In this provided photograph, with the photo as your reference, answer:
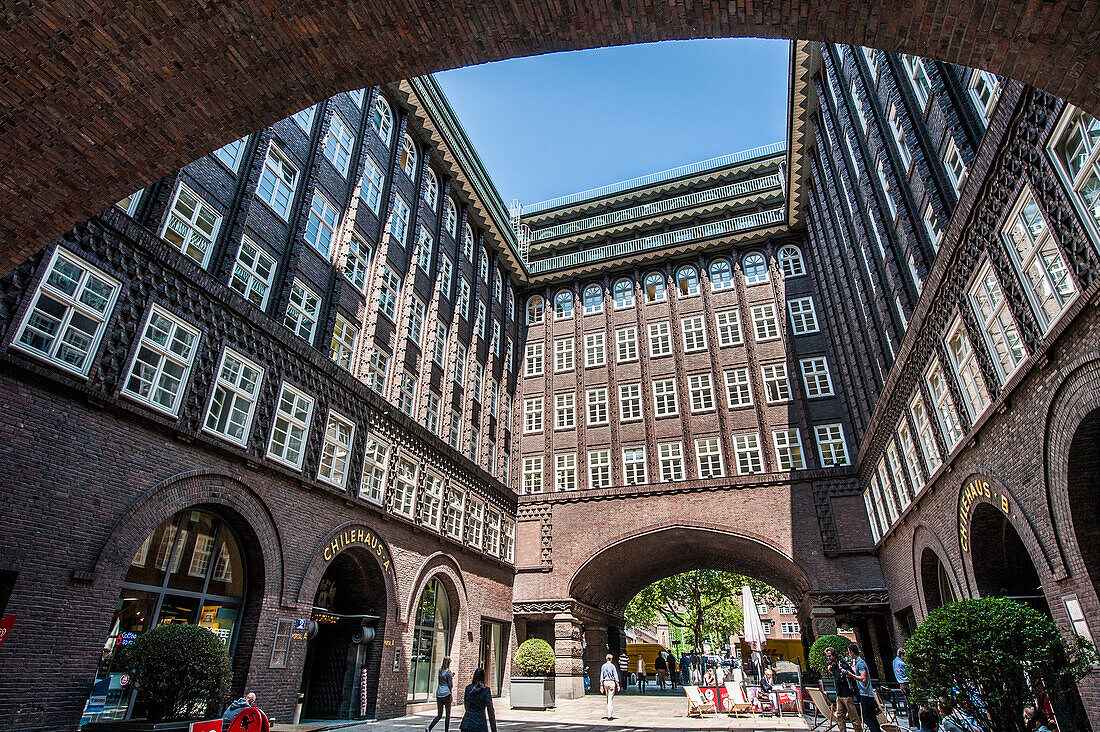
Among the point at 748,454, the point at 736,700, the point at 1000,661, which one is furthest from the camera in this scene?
the point at 748,454

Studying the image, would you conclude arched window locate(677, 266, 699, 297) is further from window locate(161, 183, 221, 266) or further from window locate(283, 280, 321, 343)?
window locate(161, 183, 221, 266)

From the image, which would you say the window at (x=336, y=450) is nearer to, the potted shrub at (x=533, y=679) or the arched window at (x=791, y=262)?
the potted shrub at (x=533, y=679)

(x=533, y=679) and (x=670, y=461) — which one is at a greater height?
(x=670, y=461)

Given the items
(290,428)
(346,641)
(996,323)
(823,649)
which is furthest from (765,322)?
(346,641)

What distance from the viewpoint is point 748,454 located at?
31016mm

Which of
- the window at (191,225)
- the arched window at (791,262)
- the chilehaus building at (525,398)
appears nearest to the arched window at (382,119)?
the chilehaus building at (525,398)

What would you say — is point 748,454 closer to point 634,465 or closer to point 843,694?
point 634,465

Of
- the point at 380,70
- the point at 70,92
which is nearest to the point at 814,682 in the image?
the point at 380,70

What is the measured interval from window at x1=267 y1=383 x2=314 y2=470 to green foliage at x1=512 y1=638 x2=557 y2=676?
38.8ft

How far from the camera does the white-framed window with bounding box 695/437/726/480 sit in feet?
102

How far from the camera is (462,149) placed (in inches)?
1248

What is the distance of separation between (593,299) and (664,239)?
18.9 feet

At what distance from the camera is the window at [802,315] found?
109ft

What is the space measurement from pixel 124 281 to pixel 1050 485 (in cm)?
1859
